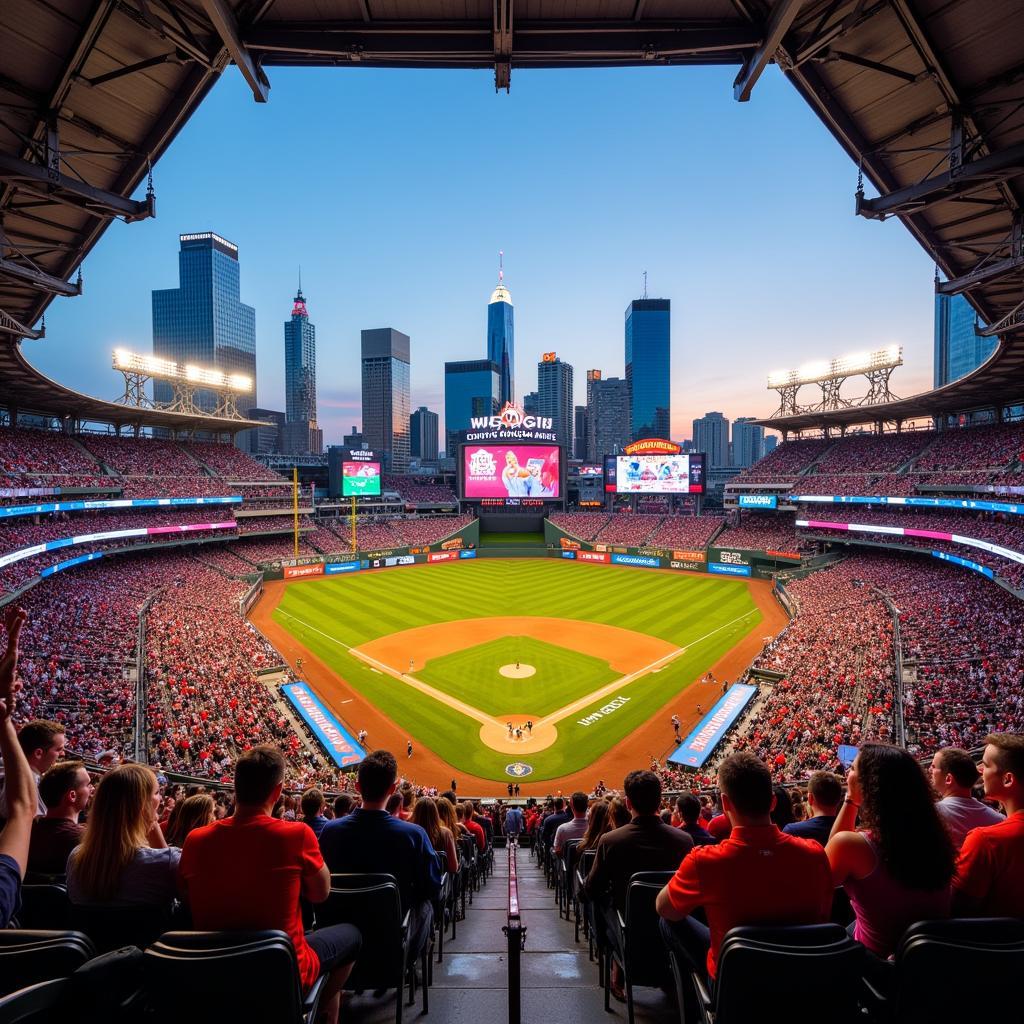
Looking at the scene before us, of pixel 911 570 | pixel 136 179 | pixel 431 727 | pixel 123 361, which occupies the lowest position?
pixel 431 727

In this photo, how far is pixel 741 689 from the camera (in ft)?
82.4

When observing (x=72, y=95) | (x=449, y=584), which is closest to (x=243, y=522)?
(x=449, y=584)

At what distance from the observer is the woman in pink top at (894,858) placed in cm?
308

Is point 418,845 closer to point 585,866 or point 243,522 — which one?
point 585,866

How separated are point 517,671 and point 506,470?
43565 millimetres

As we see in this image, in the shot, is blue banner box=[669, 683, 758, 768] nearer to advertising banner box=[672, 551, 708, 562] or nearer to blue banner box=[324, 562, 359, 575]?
advertising banner box=[672, 551, 708, 562]

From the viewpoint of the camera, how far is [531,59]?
7.09 metres

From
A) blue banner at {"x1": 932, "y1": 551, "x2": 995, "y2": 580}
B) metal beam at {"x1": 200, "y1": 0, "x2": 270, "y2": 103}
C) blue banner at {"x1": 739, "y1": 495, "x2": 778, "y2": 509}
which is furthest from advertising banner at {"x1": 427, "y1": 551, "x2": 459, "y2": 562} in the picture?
metal beam at {"x1": 200, "y1": 0, "x2": 270, "y2": 103}

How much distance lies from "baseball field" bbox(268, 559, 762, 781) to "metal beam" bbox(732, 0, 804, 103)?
19.5 meters

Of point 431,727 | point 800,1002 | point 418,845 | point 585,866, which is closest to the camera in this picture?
point 800,1002

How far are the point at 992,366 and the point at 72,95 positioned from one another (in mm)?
37635

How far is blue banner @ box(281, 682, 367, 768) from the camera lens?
20438 mm

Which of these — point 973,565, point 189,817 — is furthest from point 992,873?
point 973,565

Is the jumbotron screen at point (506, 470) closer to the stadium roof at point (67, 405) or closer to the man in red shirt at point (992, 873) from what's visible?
the stadium roof at point (67, 405)
